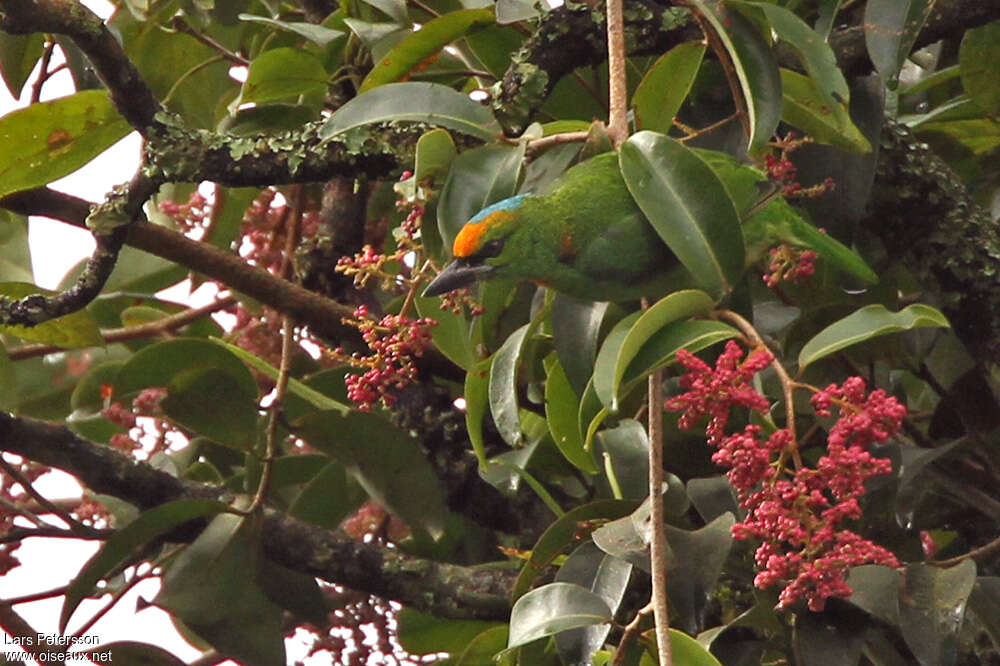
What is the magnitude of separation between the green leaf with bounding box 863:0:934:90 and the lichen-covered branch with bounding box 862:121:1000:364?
13 cm

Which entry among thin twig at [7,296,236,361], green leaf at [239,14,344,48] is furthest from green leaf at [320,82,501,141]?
thin twig at [7,296,236,361]

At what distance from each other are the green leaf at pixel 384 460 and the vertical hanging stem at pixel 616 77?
52 cm

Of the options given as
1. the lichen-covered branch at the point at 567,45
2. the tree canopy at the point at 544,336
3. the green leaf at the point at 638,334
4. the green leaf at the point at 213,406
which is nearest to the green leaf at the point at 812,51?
the tree canopy at the point at 544,336

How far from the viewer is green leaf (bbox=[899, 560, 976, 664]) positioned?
1.09m

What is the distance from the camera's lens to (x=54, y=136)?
1.27m

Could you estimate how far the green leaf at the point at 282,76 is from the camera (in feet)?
4.65

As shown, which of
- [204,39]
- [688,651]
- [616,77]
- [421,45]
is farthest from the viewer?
[204,39]

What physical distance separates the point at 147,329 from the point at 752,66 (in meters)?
0.96

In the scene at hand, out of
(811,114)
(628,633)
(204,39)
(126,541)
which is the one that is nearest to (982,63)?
(811,114)

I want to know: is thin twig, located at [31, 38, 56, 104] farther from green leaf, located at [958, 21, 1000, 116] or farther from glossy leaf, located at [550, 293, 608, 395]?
green leaf, located at [958, 21, 1000, 116]

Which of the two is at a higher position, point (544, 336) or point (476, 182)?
point (476, 182)

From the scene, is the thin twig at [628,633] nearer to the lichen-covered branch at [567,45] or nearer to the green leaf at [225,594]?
the lichen-covered branch at [567,45]

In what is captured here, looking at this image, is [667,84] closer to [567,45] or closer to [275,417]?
[567,45]

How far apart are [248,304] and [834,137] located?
33.7 inches
